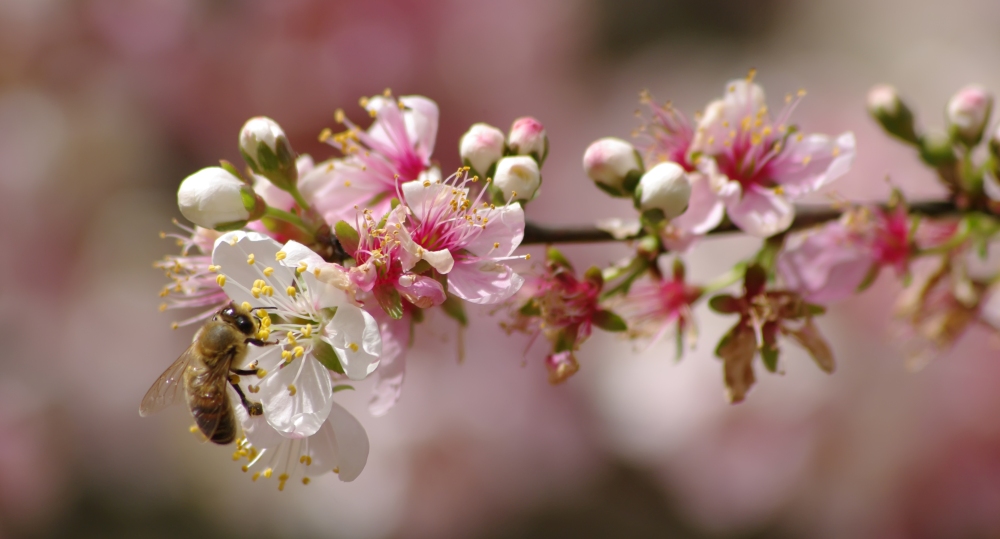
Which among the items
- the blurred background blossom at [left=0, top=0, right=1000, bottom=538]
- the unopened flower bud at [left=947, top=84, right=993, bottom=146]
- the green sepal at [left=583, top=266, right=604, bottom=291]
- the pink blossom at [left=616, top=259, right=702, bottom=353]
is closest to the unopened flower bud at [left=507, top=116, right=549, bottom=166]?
the green sepal at [left=583, top=266, right=604, bottom=291]

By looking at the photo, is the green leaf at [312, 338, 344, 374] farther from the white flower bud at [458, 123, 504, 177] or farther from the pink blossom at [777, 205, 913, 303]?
the pink blossom at [777, 205, 913, 303]

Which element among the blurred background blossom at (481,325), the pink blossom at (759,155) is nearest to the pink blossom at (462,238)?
the pink blossom at (759,155)

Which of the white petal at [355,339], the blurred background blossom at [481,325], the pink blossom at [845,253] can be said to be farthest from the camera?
the blurred background blossom at [481,325]

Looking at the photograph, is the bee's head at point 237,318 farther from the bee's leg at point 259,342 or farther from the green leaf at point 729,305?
the green leaf at point 729,305

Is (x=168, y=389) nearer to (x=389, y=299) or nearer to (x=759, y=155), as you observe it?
(x=389, y=299)

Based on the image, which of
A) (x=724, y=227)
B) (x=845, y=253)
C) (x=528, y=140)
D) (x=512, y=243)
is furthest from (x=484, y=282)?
(x=845, y=253)

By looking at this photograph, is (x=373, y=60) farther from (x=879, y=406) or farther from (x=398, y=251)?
(x=398, y=251)

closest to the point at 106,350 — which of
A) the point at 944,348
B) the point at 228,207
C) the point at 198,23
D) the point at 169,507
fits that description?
the point at 169,507

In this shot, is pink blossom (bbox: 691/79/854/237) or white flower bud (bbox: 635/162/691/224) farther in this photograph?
pink blossom (bbox: 691/79/854/237)
